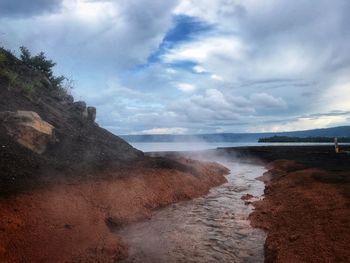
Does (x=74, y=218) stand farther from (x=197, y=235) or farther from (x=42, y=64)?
(x=42, y=64)

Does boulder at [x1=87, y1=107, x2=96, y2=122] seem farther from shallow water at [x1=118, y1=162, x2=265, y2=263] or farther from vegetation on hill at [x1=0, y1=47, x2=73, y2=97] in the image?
shallow water at [x1=118, y1=162, x2=265, y2=263]

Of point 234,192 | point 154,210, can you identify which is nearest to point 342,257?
point 154,210

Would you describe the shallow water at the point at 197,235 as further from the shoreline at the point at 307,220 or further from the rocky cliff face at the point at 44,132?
the rocky cliff face at the point at 44,132

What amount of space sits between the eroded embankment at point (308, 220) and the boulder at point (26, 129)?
36.6ft

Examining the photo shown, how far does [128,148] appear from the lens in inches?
1132

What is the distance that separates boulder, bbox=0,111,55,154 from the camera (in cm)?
1719

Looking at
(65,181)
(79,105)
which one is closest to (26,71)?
(79,105)

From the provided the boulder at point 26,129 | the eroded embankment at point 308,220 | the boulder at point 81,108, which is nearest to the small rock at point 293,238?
the eroded embankment at point 308,220

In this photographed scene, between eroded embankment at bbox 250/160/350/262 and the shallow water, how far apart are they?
0.72 metres

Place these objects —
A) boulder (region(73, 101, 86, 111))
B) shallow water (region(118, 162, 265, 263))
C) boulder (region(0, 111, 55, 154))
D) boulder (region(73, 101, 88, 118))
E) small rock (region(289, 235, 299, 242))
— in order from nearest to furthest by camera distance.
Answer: shallow water (region(118, 162, 265, 263)) < small rock (region(289, 235, 299, 242)) < boulder (region(0, 111, 55, 154)) < boulder (region(73, 101, 88, 118)) < boulder (region(73, 101, 86, 111))

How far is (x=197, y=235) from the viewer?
14.3 m

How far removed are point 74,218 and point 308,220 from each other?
8.96 metres

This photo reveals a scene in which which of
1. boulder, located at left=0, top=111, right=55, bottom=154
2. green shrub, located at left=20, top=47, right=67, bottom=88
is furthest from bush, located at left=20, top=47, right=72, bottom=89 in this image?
boulder, located at left=0, top=111, right=55, bottom=154

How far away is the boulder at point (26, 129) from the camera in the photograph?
17188 millimetres
